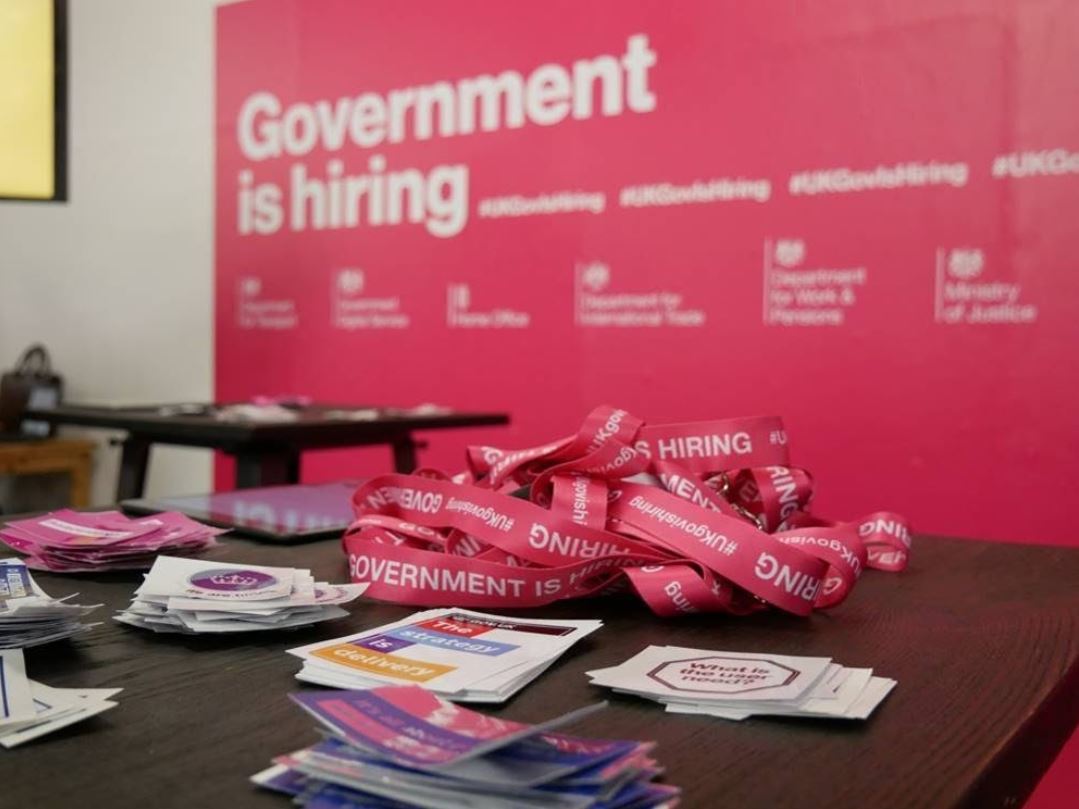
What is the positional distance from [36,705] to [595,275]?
9.62ft

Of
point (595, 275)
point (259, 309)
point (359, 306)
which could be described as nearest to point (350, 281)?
point (359, 306)

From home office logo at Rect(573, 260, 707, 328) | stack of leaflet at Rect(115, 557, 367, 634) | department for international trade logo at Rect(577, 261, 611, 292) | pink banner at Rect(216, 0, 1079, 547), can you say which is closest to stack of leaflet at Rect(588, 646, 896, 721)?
stack of leaflet at Rect(115, 557, 367, 634)

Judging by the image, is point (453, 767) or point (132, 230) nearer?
point (453, 767)

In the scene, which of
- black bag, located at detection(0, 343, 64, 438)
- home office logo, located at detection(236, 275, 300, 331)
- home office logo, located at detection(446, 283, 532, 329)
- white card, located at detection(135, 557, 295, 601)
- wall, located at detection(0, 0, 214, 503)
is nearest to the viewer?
white card, located at detection(135, 557, 295, 601)

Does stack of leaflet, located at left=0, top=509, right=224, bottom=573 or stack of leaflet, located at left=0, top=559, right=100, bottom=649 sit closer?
stack of leaflet, located at left=0, top=559, right=100, bottom=649

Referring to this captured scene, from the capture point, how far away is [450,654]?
793mm

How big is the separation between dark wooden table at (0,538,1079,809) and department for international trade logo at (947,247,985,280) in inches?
72.0

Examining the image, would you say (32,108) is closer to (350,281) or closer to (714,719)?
(350,281)

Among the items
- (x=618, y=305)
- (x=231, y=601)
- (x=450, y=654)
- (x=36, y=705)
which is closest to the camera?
(x=36, y=705)

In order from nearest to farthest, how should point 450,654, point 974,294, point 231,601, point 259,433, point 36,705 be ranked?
point 36,705, point 450,654, point 231,601, point 259,433, point 974,294

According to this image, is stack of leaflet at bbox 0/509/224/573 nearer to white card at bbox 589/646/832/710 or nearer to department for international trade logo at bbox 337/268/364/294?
white card at bbox 589/646/832/710

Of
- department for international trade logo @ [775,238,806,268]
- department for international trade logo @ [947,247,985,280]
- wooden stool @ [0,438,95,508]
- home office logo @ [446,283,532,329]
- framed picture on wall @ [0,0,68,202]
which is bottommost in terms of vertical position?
wooden stool @ [0,438,95,508]

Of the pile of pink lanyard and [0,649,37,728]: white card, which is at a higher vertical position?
the pile of pink lanyard

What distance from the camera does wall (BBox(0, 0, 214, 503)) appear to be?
15.5ft
